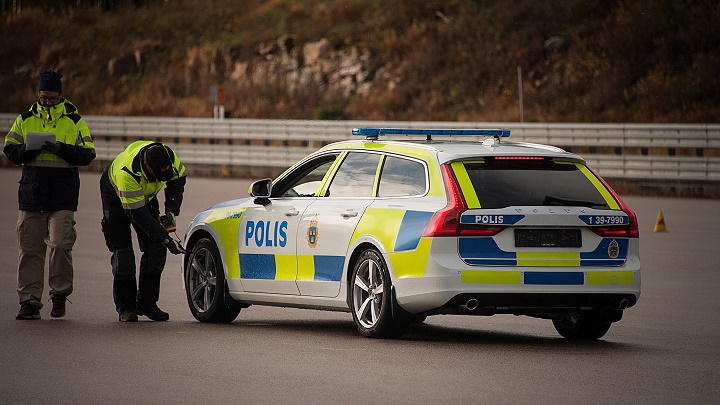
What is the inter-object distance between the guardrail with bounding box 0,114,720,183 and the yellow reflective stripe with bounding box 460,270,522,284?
18156mm

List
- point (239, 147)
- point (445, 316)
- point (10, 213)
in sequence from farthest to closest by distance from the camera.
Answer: point (239, 147) < point (10, 213) < point (445, 316)

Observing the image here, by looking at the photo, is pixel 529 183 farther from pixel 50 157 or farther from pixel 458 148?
pixel 50 157

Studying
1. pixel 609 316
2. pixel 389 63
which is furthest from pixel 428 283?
pixel 389 63

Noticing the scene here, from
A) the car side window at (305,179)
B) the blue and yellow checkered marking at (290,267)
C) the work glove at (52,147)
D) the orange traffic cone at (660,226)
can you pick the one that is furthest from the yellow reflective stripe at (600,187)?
the orange traffic cone at (660,226)

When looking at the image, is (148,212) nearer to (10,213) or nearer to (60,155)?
(60,155)

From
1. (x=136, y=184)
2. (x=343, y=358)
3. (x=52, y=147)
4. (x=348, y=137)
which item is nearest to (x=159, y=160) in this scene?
(x=136, y=184)

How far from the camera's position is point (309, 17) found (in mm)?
54719

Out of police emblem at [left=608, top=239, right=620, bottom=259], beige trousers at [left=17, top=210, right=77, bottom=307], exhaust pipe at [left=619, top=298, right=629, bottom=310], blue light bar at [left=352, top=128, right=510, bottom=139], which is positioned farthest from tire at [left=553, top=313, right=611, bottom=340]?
beige trousers at [left=17, top=210, right=77, bottom=307]

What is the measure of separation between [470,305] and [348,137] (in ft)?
80.0

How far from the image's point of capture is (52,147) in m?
12.0

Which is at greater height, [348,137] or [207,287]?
[348,137]

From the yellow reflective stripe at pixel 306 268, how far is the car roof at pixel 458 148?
3.02ft

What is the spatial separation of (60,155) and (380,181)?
2.83 metres

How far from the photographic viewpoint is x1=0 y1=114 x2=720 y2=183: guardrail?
2827 centimetres
